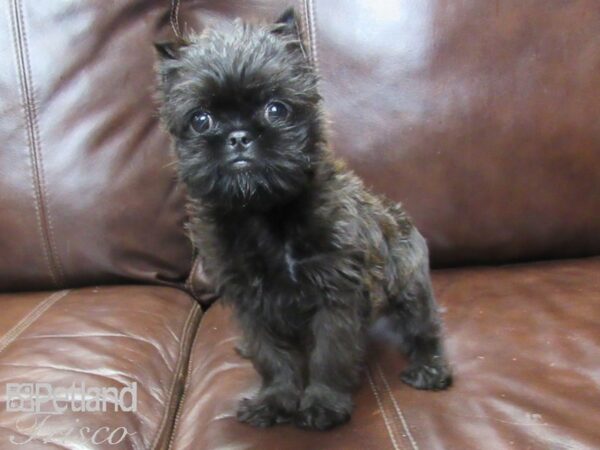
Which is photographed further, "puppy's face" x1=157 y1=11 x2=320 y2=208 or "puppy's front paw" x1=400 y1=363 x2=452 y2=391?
"puppy's front paw" x1=400 y1=363 x2=452 y2=391

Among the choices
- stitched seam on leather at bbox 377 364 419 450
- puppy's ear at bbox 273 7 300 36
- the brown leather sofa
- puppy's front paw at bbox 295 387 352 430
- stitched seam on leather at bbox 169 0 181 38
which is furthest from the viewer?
stitched seam on leather at bbox 169 0 181 38

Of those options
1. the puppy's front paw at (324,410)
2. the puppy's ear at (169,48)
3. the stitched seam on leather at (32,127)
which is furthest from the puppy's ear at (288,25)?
the stitched seam on leather at (32,127)

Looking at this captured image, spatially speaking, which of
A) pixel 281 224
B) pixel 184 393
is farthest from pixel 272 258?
pixel 184 393

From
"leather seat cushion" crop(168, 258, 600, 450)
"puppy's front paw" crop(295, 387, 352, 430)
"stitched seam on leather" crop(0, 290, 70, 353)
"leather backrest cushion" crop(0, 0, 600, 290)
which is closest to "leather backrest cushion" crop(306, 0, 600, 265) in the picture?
"leather backrest cushion" crop(0, 0, 600, 290)

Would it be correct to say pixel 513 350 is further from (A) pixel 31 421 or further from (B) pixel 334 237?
(A) pixel 31 421

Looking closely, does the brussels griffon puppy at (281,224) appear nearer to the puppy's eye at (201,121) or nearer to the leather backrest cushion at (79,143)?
the puppy's eye at (201,121)

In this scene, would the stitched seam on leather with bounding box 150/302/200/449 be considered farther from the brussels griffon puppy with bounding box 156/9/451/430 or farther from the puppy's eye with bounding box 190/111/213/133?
the puppy's eye with bounding box 190/111/213/133

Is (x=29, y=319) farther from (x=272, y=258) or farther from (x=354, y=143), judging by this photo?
(x=354, y=143)
